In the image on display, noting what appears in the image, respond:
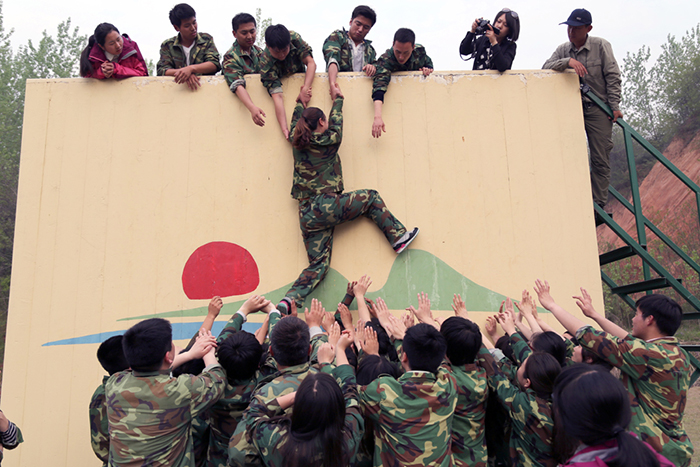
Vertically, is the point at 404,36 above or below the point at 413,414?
above

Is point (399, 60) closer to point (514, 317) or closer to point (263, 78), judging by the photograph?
point (263, 78)

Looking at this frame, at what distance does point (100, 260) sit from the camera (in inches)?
180

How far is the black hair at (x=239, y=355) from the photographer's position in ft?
9.05

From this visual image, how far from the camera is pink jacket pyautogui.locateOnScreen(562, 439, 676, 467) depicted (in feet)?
5.65

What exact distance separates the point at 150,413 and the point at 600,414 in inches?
82.7

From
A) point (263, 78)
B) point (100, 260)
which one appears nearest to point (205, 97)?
point (263, 78)

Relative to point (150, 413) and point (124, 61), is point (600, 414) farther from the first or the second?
point (124, 61)

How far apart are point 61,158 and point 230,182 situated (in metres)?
1.74

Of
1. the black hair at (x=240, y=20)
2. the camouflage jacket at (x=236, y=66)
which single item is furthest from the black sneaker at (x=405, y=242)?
the black hair at (x=240, y=20)

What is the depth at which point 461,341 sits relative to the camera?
9.11 feet

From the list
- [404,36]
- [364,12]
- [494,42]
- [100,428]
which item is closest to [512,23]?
[494,42]

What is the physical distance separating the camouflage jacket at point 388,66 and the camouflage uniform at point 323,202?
1.51 ft

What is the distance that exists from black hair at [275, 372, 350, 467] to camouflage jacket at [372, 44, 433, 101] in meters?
3.39

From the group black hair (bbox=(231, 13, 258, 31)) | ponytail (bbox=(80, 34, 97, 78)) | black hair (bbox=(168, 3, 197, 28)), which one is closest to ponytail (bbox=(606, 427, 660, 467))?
black hair (bbox=(231, 13, 258, 31))
